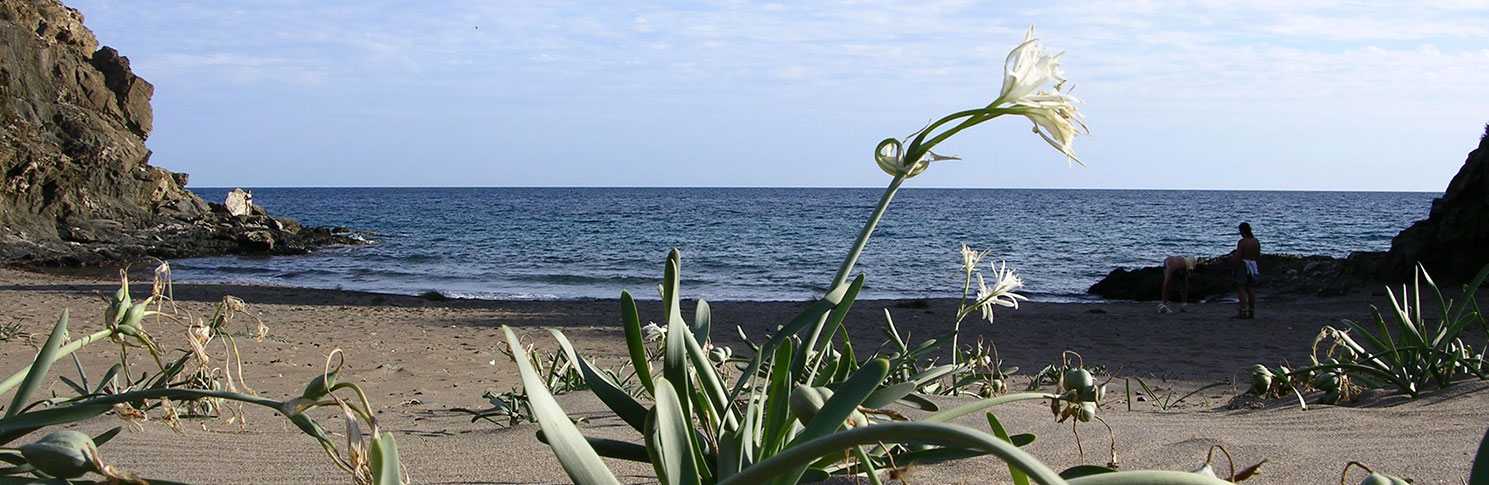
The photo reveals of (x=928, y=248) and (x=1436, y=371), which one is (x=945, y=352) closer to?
(x=1436, y=371)

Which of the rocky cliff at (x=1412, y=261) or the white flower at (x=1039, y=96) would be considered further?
the rocky cliff at (x=1412, y=261)

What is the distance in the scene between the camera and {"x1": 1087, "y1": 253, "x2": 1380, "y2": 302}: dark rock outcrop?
13820 millimetres

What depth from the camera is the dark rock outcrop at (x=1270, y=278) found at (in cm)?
1382

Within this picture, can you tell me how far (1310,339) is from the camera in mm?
8688

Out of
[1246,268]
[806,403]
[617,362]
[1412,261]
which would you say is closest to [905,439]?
[806,403]

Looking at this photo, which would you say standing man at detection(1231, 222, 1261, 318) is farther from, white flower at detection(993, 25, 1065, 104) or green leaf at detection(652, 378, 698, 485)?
green leaf at detection(652, 378, 698, 485)

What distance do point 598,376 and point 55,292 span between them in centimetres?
1306

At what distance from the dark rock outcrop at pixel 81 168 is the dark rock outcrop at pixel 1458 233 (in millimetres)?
21620

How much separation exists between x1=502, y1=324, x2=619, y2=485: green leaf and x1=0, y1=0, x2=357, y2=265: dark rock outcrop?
2032 centimetres

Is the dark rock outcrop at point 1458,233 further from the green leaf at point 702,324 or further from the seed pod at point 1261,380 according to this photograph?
the green leaf at point 702,324

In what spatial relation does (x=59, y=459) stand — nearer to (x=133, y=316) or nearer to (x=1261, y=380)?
(x=133, y=316)

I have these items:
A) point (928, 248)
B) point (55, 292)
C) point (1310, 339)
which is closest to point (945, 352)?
point (1310, 339)

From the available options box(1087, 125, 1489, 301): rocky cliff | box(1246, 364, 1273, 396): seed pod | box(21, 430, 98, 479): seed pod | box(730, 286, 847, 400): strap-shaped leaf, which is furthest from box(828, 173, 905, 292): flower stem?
box(1087, 125, 1489, 301): rocky cliff

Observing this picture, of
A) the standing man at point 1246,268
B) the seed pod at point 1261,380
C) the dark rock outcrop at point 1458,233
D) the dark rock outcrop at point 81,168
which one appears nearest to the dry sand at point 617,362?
the seed pod at point 1261,380
